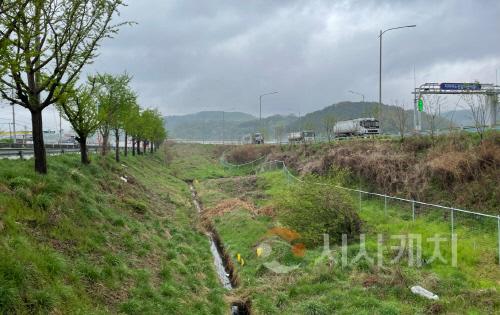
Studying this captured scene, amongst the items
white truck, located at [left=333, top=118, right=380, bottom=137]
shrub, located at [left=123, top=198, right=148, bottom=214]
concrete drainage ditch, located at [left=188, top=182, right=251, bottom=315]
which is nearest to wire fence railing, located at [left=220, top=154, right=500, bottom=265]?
concrete drainage ditch, located at [left=188, top=182, right=251, bottom=315]

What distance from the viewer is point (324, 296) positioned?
40.7ft

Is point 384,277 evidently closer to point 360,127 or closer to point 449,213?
point 449,213

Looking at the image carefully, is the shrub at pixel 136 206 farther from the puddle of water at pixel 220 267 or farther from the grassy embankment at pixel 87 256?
the puddle of water at pixel 220 267

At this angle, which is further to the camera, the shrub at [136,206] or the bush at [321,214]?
the shrub at [136,206]

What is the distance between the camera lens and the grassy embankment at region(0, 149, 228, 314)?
8383 millimetres

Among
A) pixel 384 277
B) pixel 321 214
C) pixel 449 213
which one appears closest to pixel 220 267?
pixel 321 214

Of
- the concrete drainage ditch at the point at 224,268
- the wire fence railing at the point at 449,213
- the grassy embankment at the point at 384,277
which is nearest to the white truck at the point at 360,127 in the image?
the wire fence railing at the point at 449,213

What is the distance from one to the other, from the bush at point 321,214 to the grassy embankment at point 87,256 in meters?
3.92

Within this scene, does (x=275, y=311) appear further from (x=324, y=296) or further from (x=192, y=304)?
(x=192, y=304)

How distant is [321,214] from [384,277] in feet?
16.9

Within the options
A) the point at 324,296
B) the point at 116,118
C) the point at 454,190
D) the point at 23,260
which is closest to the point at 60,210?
the point at 23,260

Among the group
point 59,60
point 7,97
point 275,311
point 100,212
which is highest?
point 59,60

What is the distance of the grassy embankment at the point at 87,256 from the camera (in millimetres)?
8383

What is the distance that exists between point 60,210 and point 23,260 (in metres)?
4.52
